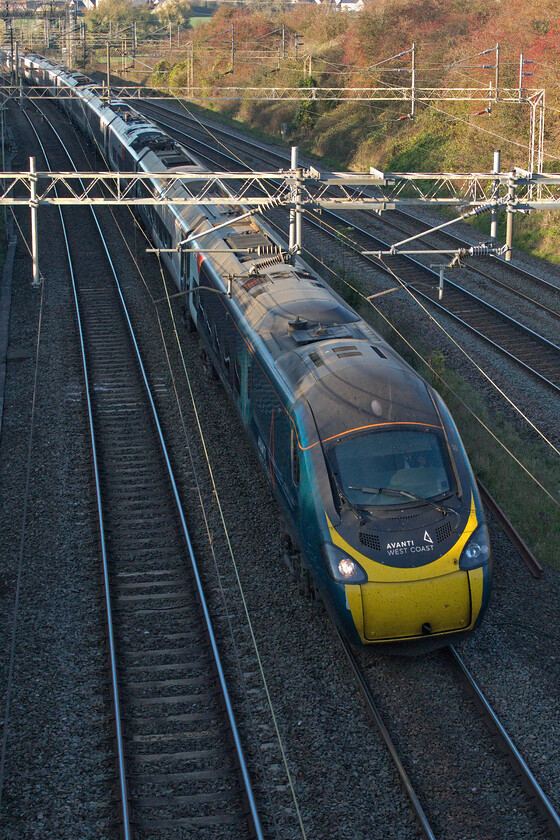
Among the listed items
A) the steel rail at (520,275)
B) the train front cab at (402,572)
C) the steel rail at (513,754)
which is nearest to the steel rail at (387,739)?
the train front cab at (402,572)

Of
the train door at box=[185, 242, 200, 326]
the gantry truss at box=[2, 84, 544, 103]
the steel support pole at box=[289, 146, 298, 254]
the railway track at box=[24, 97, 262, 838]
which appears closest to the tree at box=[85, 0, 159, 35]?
the gantry truss at box=[2, 84, 544, 103]

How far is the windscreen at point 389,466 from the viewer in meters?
9.67

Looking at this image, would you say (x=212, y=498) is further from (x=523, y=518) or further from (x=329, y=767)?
(x=329, y=767)

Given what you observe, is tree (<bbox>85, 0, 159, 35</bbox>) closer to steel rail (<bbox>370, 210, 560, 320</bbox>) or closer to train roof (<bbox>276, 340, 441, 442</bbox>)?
steel rail (<bbox>370, 210, 560, 320</bbox>)

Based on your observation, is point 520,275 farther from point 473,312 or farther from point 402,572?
point 402,572

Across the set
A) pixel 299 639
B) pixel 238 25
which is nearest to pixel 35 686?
pixel 299 639

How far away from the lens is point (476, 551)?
372 inches

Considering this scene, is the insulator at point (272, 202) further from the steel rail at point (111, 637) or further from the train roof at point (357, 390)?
the train roof at point (357, 390)

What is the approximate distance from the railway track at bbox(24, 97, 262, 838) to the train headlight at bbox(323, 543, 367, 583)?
178 cm

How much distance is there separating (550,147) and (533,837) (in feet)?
105

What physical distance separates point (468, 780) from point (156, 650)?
390 cm

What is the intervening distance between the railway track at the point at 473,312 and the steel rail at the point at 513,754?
418 inches

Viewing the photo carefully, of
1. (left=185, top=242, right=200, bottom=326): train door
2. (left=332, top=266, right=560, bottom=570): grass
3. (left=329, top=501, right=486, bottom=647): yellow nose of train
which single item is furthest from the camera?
(left=185, top=242, right=200, bottom=326): train door

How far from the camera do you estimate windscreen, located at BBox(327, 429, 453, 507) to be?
967cm
